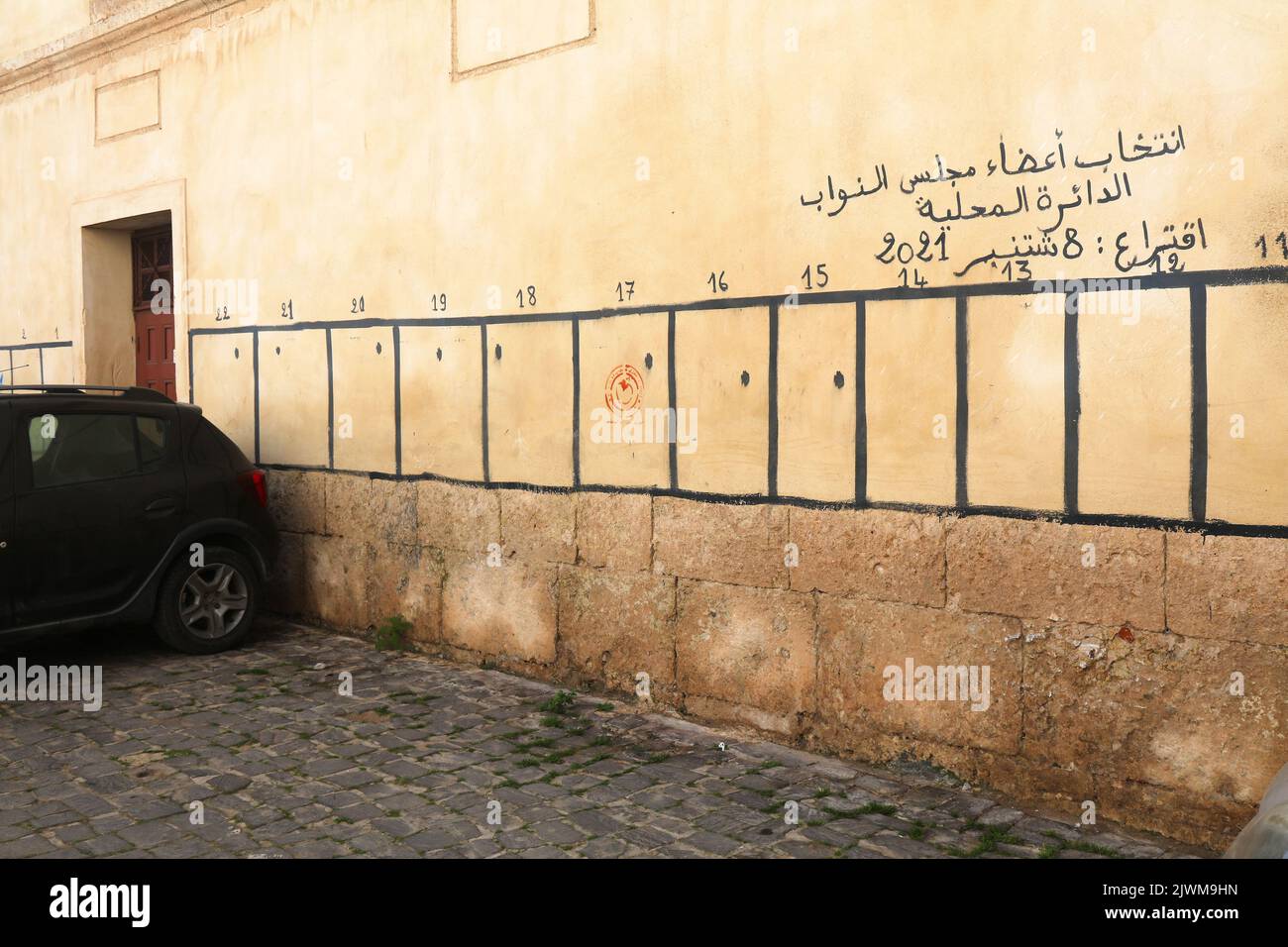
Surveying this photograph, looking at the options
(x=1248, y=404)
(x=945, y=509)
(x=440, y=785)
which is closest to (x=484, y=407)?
(x=440, y=785)

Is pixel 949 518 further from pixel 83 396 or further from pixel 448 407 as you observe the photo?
pixel 83 396

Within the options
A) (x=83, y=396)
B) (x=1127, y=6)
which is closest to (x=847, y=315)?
(x=1127, y=6)

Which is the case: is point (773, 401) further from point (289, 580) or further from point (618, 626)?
point (289, 580)

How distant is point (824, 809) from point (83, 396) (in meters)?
5.00

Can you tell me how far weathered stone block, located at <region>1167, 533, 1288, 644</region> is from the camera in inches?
163

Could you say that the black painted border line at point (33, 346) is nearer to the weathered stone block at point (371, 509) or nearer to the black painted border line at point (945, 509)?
the weathered stone block at point (371, 509)

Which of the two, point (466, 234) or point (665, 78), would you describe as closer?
point (665, 78)

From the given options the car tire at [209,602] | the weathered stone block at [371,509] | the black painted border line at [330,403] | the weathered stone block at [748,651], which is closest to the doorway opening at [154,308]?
the black painted border line at [330,403]

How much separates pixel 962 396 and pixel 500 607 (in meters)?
3.16

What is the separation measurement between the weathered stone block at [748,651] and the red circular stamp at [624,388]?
1023mm

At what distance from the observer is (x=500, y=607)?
6.92m

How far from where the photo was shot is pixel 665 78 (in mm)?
6012

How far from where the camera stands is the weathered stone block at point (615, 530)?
242 inches

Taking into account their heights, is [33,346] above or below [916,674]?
above
